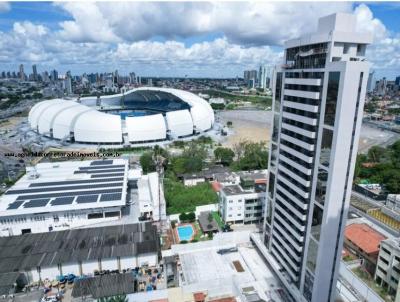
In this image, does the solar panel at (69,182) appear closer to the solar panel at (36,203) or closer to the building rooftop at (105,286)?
the solar panel at (36,203)

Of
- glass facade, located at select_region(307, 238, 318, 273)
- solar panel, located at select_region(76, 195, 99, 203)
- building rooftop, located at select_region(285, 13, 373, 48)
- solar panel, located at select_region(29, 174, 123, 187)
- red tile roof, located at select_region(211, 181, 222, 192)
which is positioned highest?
building rooftop, located at select_region(285, 13, 373, 48)

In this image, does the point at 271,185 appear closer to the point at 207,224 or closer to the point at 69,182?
the point at 207,224

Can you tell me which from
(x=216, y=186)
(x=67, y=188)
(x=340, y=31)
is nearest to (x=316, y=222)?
(x=340, y=31)

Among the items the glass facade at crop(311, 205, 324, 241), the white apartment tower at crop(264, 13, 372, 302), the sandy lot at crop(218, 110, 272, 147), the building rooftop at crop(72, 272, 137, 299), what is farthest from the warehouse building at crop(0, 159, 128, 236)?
the sandy lot at crop(218, 110, 272, 147)

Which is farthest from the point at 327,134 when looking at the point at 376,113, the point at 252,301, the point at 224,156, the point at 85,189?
the point at 376,113

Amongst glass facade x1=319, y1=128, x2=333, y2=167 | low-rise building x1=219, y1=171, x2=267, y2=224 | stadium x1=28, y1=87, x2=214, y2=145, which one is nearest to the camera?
glass facade x1=319, y1=128, x2=333, y2=167

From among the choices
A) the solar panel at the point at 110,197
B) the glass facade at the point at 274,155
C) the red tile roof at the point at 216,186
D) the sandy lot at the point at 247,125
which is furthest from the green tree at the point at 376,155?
the solar panel at the point at 110,197

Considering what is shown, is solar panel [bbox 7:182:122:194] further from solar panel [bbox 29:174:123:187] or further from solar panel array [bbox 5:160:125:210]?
solar panel [bbox 29:174:123:187]
